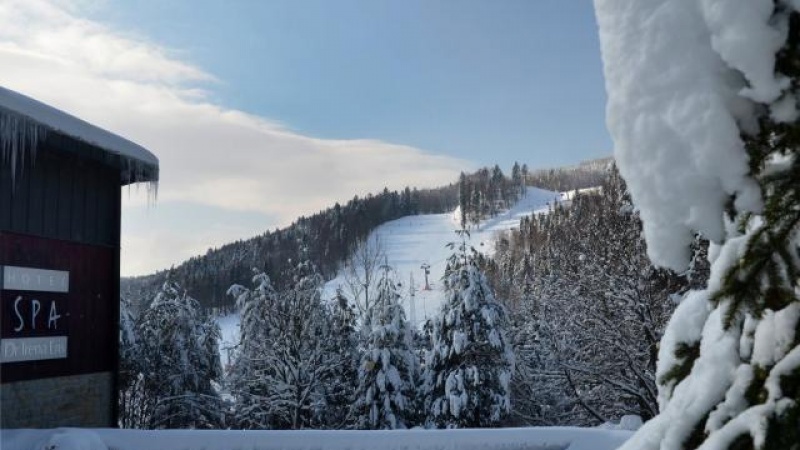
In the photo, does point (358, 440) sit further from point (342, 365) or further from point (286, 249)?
point (286, 249)

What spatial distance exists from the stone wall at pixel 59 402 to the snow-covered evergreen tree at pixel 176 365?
13503mm

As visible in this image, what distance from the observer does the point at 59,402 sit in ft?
30.0

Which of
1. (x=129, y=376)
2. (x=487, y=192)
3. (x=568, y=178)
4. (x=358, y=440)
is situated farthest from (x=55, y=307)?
(x=568, y=178)

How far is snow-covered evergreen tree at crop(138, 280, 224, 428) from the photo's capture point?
957 inches

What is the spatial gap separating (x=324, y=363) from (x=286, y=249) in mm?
66511

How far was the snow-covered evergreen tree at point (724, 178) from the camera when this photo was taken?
1.39m

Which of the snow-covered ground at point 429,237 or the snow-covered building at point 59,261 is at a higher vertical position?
the snow-covered ground at point 429,237

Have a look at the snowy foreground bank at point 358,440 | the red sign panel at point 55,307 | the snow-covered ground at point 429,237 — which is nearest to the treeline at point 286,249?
the snow-covered ground at point 429,237

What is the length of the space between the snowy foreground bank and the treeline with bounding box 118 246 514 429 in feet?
44.7

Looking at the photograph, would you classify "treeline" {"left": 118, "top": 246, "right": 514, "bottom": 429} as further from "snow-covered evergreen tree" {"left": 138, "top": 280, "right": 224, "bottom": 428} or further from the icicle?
the icicle

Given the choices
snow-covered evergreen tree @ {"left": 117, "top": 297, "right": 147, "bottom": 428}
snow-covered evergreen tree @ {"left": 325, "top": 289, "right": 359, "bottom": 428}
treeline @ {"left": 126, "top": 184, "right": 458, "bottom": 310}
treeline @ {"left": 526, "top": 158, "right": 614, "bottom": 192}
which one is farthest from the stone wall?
treeline @ {"left": 526, "top": 158, "right": 614, "bottom": 192}

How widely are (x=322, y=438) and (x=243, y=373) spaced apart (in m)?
20.8

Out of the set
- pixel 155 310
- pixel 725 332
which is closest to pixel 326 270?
pixel 155 310

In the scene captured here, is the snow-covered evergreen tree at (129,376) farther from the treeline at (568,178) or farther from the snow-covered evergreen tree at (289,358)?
the treeline at (568,178)
